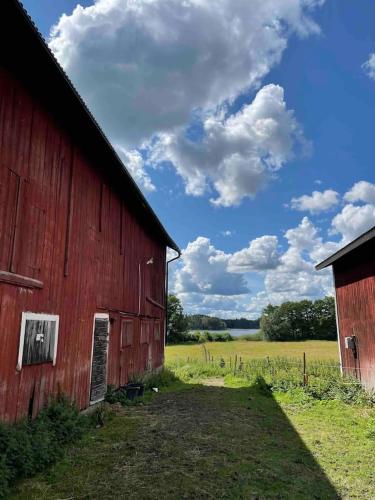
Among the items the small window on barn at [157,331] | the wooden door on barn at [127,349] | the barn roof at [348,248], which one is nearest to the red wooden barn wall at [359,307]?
the barn roof at [348,248]

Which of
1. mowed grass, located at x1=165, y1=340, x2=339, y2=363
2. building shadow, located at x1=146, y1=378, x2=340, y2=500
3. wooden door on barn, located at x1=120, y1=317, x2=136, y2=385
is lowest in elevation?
building shadow, located at x1=146, y1=378, x2=340, y2=500

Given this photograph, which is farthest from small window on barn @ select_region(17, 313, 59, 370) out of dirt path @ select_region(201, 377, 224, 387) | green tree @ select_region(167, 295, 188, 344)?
green tree @ select_region(167, 295, 188, 344)

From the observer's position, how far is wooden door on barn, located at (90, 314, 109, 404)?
8.68 metres

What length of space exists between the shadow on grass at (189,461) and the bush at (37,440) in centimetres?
19

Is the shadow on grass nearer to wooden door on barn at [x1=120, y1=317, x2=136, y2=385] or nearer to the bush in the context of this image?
the bush

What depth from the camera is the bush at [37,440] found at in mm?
4588

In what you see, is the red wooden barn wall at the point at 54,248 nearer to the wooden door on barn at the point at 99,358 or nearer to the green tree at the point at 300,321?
the wooden door on barn at the point at 99,358

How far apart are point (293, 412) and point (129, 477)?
18.4ft

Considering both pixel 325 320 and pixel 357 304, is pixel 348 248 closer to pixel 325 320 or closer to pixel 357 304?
pixel 357 304

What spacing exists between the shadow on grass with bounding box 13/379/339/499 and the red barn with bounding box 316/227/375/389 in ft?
13.2

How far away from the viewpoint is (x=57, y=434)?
20.0 ft

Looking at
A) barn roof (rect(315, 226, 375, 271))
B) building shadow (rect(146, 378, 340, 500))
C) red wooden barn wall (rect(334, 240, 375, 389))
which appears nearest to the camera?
building shadow (rect(146, 378, 340, 500))

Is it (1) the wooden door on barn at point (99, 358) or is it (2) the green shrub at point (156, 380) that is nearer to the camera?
(1) the wooden door on barn at point (99, 358)

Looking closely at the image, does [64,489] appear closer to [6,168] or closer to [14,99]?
[6,168]
